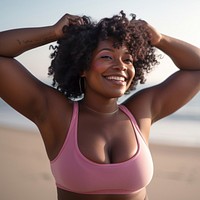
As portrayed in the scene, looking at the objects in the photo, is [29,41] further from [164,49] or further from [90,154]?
[164,49]

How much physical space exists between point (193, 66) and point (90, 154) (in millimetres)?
973

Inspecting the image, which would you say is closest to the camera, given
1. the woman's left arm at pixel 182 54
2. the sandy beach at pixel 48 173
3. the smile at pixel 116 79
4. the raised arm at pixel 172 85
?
the smile at pixel 116 79

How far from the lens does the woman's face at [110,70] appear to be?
2.06 meters

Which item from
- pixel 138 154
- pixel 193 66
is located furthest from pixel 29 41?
pixel 193 66

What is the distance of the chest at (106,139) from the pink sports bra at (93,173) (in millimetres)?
32

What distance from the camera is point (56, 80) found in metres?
2.41

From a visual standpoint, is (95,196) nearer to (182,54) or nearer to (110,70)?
(110,70)

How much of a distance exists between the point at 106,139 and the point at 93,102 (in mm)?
246

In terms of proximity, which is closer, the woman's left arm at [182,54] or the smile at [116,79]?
the smile at [116,79]

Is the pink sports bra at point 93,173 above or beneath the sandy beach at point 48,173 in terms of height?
above

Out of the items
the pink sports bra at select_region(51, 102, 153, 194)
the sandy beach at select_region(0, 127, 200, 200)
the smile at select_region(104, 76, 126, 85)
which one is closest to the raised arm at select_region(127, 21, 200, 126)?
the smile at select_region(104, 76, 126, 85)

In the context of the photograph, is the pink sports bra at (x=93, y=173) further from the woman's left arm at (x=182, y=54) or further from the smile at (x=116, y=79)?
the woman's left arm at (x=182, y=54)

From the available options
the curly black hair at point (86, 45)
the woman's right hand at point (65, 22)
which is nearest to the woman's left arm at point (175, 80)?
the curly black hair at point (86, 45)

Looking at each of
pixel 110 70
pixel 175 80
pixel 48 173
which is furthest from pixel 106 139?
pixel 48 173
